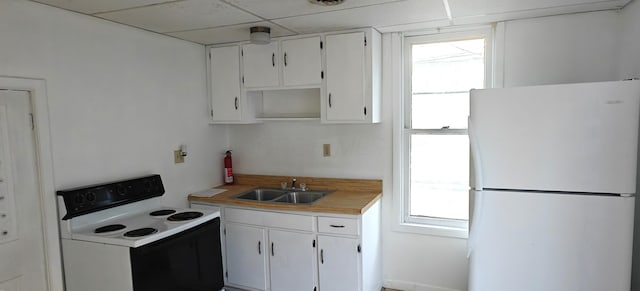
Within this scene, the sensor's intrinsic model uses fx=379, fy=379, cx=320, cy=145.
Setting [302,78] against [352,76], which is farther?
[302,78]

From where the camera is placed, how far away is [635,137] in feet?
6.13

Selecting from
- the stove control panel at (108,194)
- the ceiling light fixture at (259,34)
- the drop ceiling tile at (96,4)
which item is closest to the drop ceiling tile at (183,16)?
the drop ceiling tile at (96,4)

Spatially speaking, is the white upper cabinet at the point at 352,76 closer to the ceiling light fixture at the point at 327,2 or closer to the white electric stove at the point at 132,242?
the ceiling light fixture at the point at 327,2

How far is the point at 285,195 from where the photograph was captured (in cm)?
326

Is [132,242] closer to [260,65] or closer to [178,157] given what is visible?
[178,157]

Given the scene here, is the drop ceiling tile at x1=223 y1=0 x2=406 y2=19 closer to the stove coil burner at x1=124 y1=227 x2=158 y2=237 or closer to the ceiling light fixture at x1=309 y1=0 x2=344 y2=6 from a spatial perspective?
the ceiling light fixture at x1=309 y1=0 x2=344 y2=6

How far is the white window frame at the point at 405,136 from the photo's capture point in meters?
2.93

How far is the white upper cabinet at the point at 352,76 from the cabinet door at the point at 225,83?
826 mm

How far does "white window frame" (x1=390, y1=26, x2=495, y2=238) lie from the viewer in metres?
2.93

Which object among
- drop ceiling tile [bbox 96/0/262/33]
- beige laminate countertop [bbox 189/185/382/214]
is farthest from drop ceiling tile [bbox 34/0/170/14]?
beige laminate countertop [bbox 189/185/382/214]

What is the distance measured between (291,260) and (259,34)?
1679mm

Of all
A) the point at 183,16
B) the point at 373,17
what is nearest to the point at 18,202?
the point at 183,16

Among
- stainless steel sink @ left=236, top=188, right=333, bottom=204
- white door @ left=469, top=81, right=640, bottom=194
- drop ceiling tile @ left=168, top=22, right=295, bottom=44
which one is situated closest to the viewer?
white door @ left=469, top=81, right=640, bottom=194

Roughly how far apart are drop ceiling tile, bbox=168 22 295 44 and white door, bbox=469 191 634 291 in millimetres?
1828
